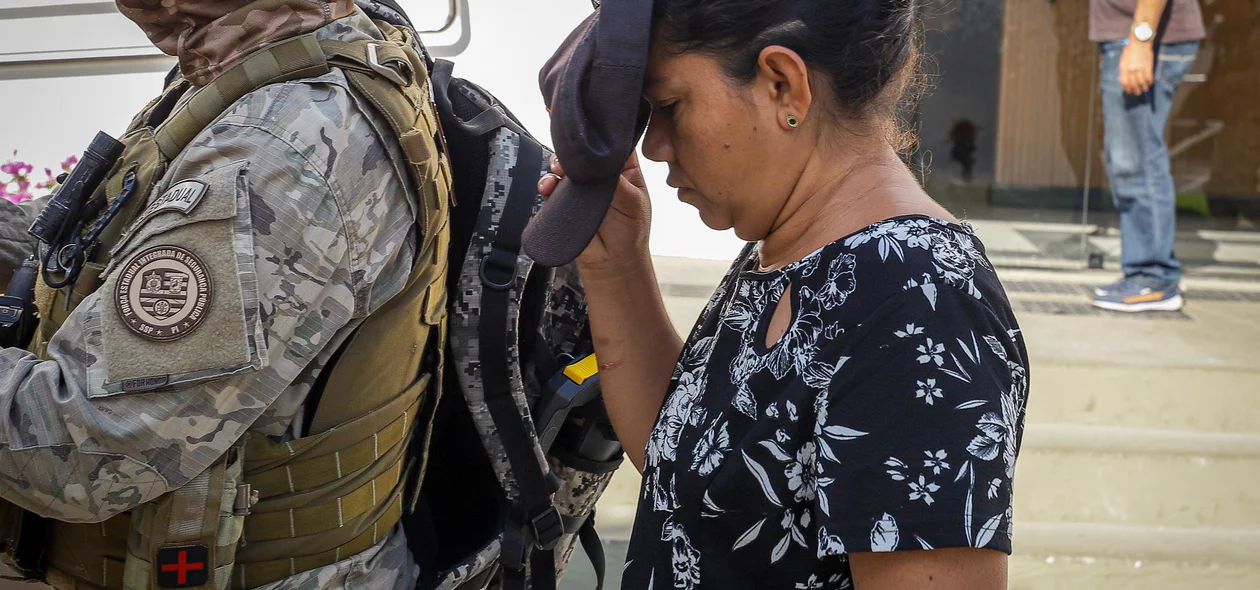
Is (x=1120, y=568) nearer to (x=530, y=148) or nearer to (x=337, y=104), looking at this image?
(x=530, y=148)

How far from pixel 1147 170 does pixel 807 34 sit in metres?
3.87

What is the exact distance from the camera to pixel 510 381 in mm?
1469

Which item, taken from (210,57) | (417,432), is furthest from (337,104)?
(417,432)

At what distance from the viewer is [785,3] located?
95cm

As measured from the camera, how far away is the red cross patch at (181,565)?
3.92 ft

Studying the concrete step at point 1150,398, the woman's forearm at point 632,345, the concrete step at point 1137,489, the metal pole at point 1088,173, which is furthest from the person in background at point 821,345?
the metal pole at point 1088,173

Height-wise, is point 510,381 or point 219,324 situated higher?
point 219,324

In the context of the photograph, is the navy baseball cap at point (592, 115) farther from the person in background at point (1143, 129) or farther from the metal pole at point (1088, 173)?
→ the metal pole at point (1088, 173)

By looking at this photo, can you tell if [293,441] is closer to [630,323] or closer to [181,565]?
[181,565]

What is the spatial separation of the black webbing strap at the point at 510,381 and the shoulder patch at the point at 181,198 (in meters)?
0.44

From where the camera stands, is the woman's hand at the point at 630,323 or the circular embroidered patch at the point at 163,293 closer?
the circular embroidered patch at the point at 163,293

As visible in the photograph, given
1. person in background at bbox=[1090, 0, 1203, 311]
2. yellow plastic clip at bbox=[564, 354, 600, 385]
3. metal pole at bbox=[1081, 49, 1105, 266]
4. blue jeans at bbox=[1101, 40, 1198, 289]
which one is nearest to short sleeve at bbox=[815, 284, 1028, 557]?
yellow plastic clip at bbox=[564, 354, 600, 385]

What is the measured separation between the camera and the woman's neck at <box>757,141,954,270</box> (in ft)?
3.23

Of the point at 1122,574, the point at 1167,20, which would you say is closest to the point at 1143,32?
the point at 1167,20
